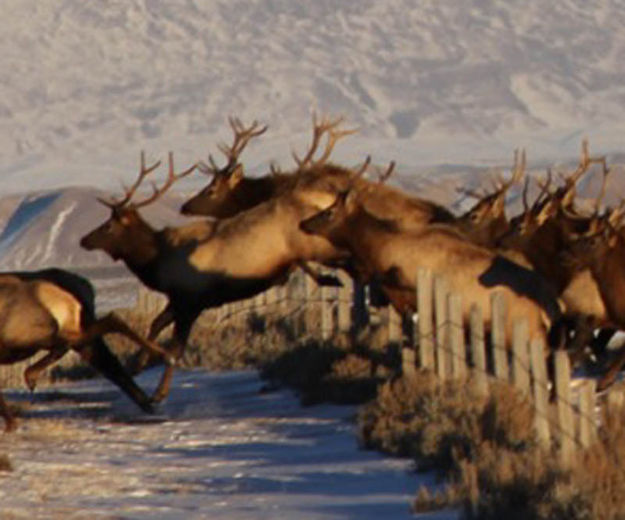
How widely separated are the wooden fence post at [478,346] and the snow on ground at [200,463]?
3.65 feet

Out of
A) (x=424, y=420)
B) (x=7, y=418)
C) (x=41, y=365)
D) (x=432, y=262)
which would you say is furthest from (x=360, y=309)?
(x=424, y=420)

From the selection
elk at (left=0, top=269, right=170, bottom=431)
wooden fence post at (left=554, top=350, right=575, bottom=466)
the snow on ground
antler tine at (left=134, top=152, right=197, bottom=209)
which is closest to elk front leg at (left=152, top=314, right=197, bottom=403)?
the snow on ground

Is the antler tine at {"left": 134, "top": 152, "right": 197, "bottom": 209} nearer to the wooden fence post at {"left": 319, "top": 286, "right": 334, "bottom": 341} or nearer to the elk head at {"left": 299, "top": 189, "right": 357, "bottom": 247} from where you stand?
the elk head at {"left": 299, "top": 189, "right": 357, "bottom": 247}

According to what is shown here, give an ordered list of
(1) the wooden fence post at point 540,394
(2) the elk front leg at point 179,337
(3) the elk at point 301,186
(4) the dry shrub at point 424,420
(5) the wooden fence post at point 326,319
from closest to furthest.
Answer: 1. (1) the wooden fence post at point 540,394
2. (4) the dry shrub at point 424,420
3. (2) the elk front leg at point 179,337
4. (3) the elk at point 301,186
5. (5) the wooden fence post at point 326,319

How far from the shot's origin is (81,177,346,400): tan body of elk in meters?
22.6

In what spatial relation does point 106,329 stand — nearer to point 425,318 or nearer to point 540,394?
point 425,318

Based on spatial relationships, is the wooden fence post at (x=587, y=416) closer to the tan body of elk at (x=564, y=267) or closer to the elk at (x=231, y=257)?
the tan body of elk at (x=564, y=267)

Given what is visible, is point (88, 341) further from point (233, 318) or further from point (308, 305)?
point (233, 318)

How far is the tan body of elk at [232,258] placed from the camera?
2264 cm

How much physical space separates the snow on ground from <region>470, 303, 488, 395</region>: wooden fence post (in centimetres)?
111

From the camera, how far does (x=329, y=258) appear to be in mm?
22391

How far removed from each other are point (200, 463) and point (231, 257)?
6169 mm

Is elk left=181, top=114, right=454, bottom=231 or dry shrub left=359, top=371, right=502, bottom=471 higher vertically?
elk left=181, top=114, right=454, bottom=231

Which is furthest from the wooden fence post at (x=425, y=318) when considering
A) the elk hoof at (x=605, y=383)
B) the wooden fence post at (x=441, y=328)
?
the elk hoof at (x=605, y=383)
